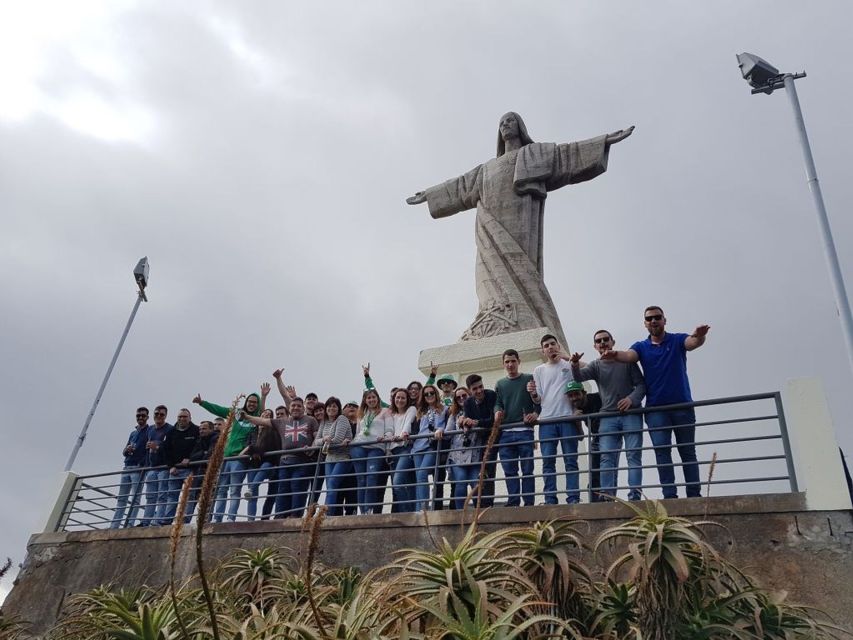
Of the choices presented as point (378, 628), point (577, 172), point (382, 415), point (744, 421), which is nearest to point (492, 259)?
point (577, 172)

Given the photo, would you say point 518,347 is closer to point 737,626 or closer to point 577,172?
point 577,172

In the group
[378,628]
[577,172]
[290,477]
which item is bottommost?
[378,628]

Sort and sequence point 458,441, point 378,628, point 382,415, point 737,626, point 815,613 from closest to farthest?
point 378,628 → point 737,626 → point 815,613 → point 458,441 → point 382,415

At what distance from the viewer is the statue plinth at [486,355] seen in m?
8.66

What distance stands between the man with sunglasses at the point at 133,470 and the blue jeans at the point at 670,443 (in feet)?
18.8

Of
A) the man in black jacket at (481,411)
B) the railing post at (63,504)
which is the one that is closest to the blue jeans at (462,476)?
the man in black jacket at (481,411)

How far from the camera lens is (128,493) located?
8367 mm

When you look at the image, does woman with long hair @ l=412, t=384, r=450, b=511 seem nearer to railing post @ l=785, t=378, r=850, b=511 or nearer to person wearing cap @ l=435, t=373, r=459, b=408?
person wearing cap @ l=435, t=373, r=459, b=408

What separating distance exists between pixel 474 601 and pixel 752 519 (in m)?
2.34

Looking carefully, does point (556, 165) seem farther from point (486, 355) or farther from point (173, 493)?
point (173, 493)

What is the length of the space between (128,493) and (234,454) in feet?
5.55

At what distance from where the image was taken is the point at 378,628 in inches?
122

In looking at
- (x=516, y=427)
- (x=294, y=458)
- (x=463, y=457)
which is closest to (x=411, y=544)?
(x=463, y=457)

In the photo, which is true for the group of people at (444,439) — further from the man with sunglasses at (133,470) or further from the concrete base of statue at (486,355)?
the concrete base of statue at (486,355)
